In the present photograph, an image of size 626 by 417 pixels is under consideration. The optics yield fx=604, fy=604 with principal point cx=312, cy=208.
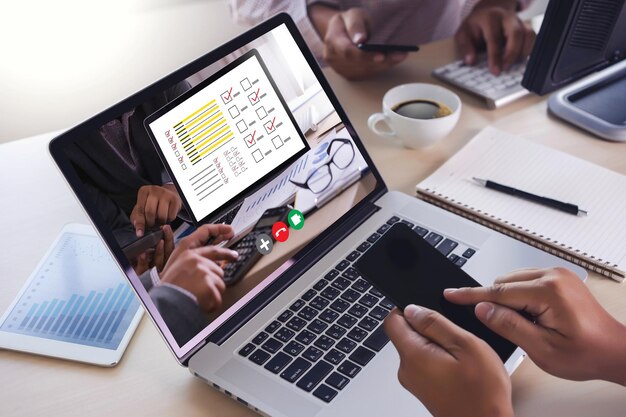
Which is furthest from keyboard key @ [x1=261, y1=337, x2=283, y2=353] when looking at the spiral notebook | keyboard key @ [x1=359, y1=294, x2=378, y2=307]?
the spiral notebook

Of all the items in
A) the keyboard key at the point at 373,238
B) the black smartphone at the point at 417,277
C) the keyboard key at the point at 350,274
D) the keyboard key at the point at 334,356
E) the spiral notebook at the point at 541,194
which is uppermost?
the black smartphone at the point at 417,277

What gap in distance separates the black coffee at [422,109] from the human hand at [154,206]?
1.41ft

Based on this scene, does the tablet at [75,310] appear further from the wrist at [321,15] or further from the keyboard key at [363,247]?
the wrist at [321,15]

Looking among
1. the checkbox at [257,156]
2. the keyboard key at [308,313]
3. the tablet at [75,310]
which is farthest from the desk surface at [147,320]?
the checkbox at [257,156]

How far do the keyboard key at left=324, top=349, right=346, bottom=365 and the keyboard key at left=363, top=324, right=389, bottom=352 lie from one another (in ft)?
0.09

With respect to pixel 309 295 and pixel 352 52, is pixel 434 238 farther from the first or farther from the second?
pixel 352 52

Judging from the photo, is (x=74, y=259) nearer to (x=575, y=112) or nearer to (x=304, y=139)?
(x=304, y=139)

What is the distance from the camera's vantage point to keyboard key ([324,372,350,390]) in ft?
1.90

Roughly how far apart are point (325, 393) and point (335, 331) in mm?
76

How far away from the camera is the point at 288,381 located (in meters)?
0.59

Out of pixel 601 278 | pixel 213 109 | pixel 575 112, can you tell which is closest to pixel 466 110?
pixel 575 112

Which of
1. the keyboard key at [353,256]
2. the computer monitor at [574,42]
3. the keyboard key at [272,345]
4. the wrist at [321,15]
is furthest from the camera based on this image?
the wrist at [321,15]

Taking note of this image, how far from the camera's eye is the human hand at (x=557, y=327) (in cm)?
56

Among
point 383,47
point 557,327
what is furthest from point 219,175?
point 383,47
